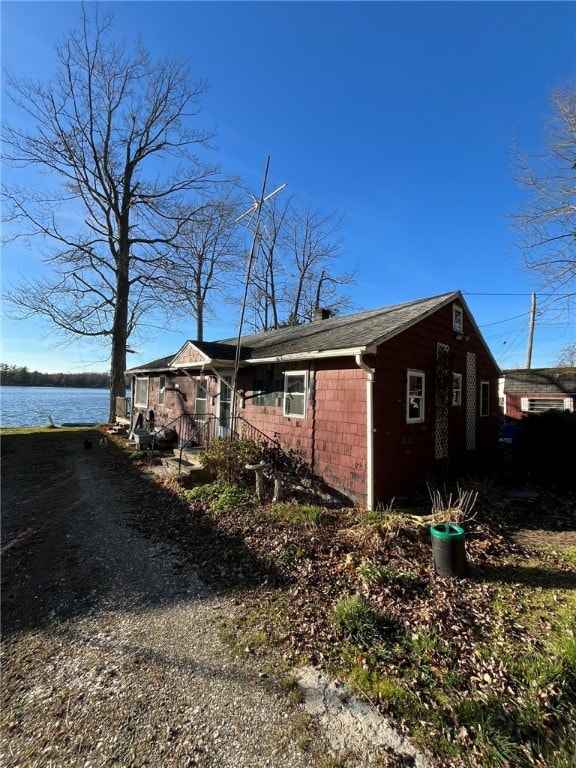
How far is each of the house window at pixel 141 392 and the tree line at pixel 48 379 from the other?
24305 millimetres

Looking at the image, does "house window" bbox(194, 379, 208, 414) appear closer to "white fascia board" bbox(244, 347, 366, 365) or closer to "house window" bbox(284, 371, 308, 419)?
"white fascia board" bbox(244, 347, 366, 365)

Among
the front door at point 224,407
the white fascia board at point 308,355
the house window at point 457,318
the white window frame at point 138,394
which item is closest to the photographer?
the white fascia board at point 308,355

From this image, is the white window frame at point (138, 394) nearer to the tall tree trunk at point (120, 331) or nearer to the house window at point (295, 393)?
the tall tree trunk at point (120, 331)

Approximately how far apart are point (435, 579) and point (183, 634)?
3.06m

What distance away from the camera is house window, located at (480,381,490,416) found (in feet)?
39.8

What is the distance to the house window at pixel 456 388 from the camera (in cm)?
1001

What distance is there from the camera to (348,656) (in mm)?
3268

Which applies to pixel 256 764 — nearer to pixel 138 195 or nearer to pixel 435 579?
pixel 435 579

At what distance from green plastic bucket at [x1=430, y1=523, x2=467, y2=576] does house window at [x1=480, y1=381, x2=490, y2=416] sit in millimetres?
8678

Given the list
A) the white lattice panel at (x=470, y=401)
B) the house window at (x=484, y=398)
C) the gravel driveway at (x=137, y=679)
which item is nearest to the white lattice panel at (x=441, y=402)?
the white lattice panel at (x=470, y=401)

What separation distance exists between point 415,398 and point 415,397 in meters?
0.03

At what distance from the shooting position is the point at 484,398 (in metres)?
12.5

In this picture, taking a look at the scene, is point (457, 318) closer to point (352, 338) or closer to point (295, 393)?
point (352, 338)

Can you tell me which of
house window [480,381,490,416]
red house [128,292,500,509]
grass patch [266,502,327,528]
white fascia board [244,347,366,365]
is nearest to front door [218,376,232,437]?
red house [128,292,500,509]
